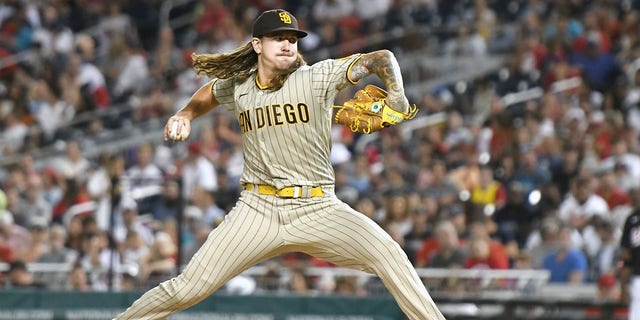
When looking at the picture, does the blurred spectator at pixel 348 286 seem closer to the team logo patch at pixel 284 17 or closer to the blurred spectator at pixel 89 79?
the team logo patch at pixel 284 17

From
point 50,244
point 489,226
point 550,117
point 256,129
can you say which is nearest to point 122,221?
point 50,244

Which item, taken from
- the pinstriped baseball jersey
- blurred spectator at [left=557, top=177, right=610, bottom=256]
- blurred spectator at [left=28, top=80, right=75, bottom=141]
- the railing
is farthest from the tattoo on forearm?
blurred spectator at [left=28, top=80, right=75, bottom=141]

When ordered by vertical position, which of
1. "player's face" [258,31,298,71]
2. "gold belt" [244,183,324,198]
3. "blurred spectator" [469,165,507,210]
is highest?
"blurred spectator" [469,165,507,210]

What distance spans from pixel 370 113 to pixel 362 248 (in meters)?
0.73

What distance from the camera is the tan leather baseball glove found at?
6941 mm

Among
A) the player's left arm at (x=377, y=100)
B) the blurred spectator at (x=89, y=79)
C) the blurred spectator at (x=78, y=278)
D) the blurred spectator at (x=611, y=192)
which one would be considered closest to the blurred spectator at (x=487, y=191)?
the blurred spectator at (x=611, y=192)

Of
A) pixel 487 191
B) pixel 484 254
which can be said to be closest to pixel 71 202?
pixel 487 191

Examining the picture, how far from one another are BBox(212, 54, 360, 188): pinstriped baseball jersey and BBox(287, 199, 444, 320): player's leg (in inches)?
8.1

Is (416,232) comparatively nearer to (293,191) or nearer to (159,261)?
(159,261)

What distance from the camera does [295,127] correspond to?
24.1 ft

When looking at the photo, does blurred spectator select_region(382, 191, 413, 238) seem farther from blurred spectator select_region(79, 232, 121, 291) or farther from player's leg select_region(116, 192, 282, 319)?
player's leg select_region(116, 192, 282, 319)

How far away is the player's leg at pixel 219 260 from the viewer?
728cm

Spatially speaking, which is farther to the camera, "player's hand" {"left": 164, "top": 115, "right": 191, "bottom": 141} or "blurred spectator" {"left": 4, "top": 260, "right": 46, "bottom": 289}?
"blurred spectator" {"left": 4, "top": 260, "right": 46, "bottom": 289}

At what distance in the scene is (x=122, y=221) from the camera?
13781 mm
